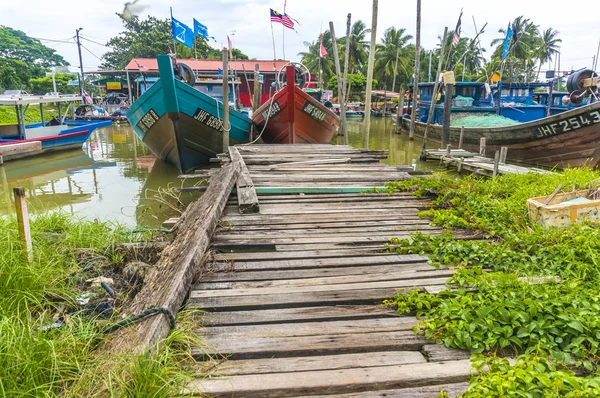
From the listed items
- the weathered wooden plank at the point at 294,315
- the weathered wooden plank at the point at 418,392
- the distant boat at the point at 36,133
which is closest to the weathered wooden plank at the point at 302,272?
the weathered wooden plank at the point at 294,315

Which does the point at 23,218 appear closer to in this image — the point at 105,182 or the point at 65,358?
the point at 65,358

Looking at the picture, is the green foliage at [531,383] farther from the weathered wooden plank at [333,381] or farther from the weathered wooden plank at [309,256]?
the weathered wooden plank at [309,256]

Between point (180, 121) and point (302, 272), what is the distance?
8186mm

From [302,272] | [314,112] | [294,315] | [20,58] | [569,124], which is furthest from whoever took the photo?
[20,58]

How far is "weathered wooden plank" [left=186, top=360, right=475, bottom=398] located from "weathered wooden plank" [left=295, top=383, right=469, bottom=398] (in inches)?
1.2

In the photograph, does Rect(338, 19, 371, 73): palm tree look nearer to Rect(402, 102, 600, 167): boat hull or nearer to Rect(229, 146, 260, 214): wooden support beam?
Rect(402, 102, 600, 167): boat hull

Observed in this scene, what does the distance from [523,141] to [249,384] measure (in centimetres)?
1169

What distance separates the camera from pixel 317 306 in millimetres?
2598

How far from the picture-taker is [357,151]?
336 inches

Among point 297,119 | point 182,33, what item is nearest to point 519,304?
point 297,119

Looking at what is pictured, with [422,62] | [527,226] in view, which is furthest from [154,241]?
[422,62]

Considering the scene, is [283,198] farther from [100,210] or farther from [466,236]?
[100,210]

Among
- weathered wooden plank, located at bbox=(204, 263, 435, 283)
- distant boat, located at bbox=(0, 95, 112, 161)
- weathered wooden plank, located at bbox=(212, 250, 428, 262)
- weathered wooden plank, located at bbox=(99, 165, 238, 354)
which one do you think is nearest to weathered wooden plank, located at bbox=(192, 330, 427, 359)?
weathered wooden plank, located at bbox=(99, 165, 238, 354)

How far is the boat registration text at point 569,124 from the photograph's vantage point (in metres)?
9.59
